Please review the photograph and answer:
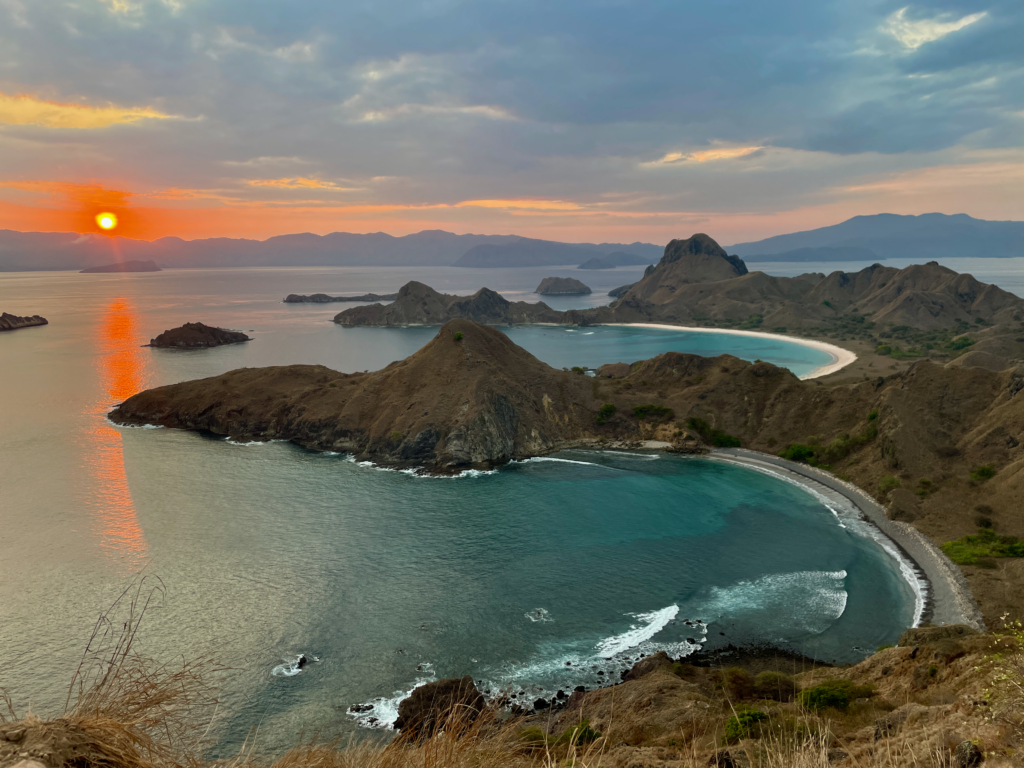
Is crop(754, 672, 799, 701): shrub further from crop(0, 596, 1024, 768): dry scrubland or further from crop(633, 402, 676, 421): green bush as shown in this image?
crop(633, 402, 676, 421): green bush

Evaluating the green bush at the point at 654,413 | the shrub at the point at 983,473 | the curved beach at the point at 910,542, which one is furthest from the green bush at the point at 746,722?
the green bush at the point at 654,413

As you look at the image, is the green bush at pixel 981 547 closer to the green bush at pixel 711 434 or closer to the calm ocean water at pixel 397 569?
the calm ocean water at pixel 397 569

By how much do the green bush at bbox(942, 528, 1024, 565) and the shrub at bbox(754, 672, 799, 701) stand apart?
28.4 meters

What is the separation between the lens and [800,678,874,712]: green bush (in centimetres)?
3150

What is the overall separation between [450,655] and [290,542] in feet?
82.1

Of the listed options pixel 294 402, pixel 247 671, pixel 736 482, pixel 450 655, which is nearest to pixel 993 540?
pixel 736 482

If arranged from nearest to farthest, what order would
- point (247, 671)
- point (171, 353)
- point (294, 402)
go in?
point (247, 671)
point (294, 402)
point (171, 353)

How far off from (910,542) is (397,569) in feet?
168

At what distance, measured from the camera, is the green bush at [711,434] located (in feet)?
292

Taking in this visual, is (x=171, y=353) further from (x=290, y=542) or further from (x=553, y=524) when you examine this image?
(x=553, y=524)

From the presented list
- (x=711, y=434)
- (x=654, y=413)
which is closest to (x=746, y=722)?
(x=711, y=434)

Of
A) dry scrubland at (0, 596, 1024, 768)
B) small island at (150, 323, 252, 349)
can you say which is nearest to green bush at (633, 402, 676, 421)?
dry scrubland at (0, 596, 1024, 768)

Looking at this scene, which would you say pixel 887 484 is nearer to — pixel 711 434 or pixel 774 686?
pixel 711 434

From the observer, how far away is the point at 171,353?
166750mm
